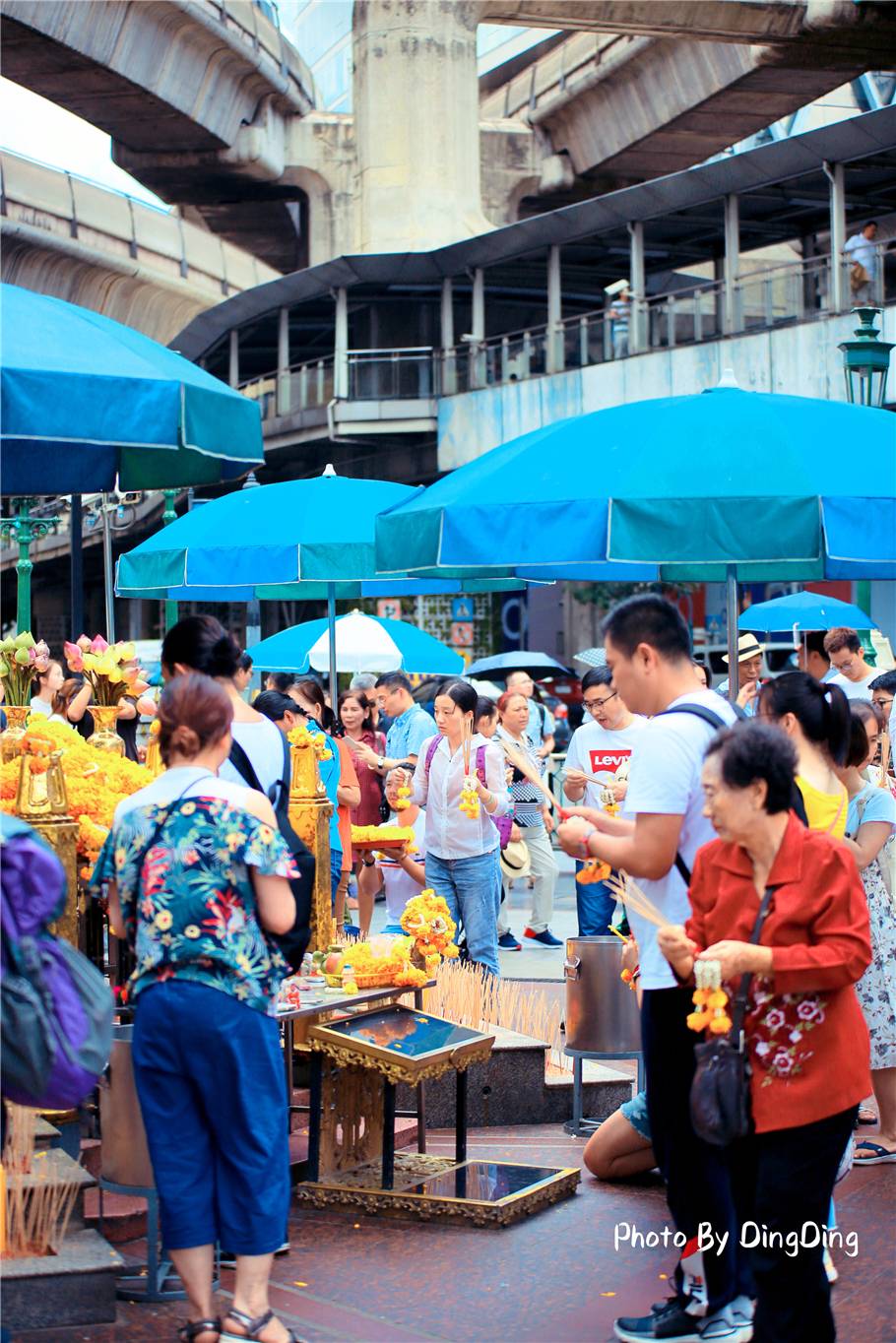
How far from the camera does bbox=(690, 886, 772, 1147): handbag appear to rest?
3869 mm

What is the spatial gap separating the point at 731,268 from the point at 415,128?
13423mm

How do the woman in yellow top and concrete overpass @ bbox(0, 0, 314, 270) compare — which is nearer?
the woman in yellow top

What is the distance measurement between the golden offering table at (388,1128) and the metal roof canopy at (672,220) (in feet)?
67.5

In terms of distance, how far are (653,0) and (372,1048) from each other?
1104 inches

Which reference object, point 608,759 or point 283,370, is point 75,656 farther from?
point 283,370

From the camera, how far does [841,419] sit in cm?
643

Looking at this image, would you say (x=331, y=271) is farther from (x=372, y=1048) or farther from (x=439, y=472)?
(x=372, y=1048)

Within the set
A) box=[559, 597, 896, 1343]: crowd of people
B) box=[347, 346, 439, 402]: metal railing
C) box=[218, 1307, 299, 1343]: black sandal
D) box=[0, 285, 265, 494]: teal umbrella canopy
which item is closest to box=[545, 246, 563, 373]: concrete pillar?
box=[347, 346, 439, 402]: metal railing

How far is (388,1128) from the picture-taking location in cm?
563

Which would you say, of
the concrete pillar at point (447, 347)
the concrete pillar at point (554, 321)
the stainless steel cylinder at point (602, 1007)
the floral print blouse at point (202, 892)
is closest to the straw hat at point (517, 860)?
the stainless steel cylinder at point (602, 1007)

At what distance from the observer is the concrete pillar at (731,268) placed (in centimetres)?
2612

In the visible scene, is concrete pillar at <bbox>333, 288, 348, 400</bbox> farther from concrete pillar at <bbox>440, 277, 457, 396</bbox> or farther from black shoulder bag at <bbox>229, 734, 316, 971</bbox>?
black shoulder bag at <bbox>229, 734, 316, 971</bbox>

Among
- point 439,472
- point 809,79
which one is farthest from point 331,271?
point 809,79

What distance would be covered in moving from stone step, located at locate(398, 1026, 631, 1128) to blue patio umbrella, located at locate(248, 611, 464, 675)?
7.61 metres
